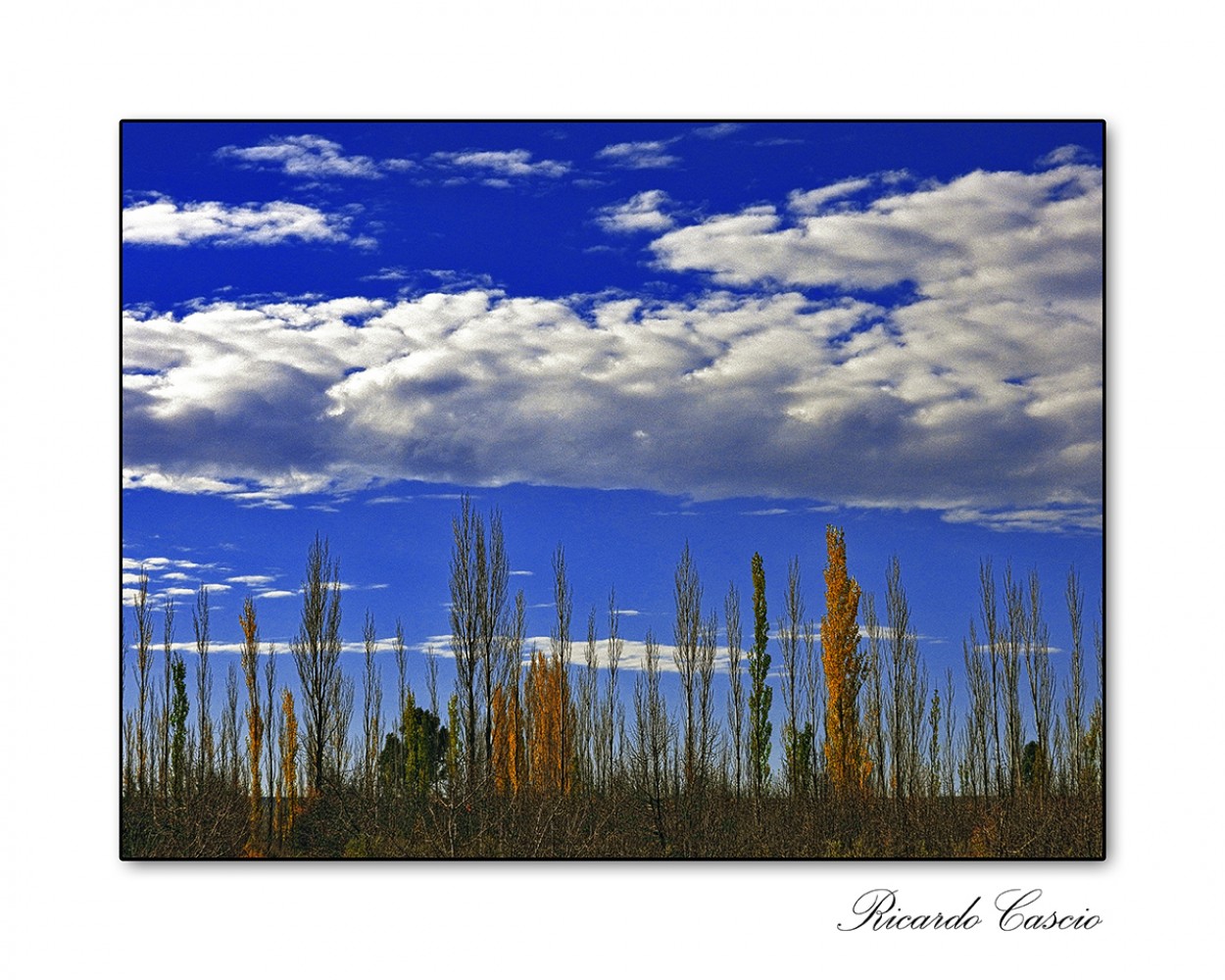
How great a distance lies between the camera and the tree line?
225 inches

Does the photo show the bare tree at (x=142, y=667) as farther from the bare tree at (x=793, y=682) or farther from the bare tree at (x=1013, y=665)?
the bare tree at (x=1013, y=665)

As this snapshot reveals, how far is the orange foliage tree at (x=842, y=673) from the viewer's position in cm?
579

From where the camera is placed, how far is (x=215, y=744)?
5.91 metres

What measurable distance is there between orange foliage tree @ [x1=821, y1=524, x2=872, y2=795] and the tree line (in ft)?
0.03

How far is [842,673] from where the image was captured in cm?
596

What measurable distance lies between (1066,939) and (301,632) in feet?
12.4

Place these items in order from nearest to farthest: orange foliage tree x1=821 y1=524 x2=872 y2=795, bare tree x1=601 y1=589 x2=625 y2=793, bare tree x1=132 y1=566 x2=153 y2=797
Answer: bare tree x1=132 y1=566 x2=153 y2=797 → orange foliage tree x1=821 y1=524 x2=872 y2=795 → bare tree x1=601 y1=589 x2=625 y2=793

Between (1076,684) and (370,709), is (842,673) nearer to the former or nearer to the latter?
(1076,684)

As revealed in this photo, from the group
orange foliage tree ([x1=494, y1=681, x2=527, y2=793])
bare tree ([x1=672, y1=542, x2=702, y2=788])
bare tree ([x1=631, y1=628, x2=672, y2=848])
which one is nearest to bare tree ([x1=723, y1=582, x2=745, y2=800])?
bare tree ([x1=672, y1=542, x2=702, y2=788])

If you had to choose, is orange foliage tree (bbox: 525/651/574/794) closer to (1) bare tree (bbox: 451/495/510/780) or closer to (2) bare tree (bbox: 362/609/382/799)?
(1) bare tree (bbox: 451/495/510/780)

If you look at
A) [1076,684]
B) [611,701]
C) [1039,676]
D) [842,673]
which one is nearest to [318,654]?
[611,701]

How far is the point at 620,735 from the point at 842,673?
115 centimetres

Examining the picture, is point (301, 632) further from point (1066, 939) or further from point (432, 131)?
point (1066, 939)
